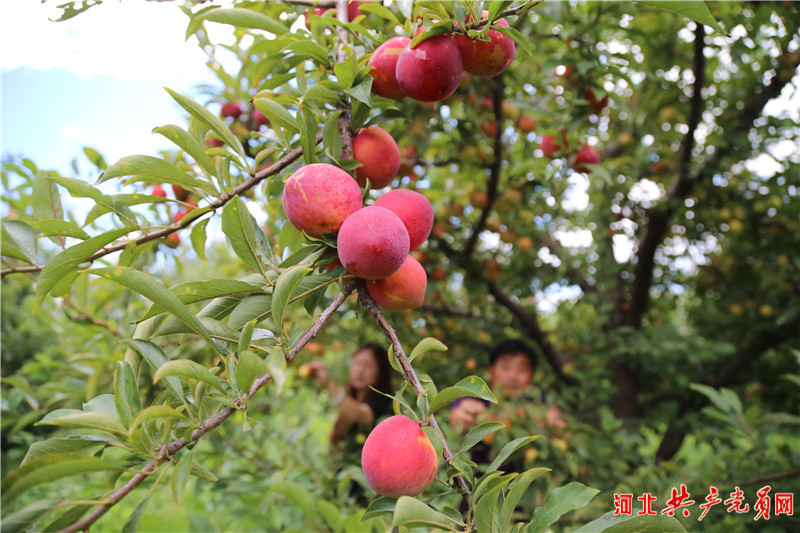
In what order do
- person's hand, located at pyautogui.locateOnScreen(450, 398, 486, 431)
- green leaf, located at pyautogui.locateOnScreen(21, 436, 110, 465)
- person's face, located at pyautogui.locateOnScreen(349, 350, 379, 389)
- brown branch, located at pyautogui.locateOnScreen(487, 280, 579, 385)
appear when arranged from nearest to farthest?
1. green leaf, located at pyautogui.locateOnScreen(21, 436, 110, 465)
2. person's hand, located at pyautogui.locateOnScreen(450, 398, 486, 431)
3. brown branch, located at pyautogui.locateOnScreen(487, 280, 579, 385)
4. person's face, located at pyautogui.locateOnScreen(349, 350, 379, 389)

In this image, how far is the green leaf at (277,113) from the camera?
688 mm

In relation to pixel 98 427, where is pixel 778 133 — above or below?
below

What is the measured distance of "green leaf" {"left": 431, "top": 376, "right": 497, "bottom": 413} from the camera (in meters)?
0.60

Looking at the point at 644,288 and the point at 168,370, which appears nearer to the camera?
the point at 168,370

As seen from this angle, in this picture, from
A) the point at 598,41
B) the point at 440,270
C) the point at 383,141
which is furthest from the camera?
the point at 440,270

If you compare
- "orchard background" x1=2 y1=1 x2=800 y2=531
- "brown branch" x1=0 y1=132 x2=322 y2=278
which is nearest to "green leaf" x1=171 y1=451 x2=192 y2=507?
"orchard background" x1=2 y1=1 x2=800 y2=531

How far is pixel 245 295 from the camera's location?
2.17 feet

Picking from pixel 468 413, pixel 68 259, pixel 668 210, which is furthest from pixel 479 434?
pixel 668 210

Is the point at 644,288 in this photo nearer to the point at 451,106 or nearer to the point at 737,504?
the point at 737,504

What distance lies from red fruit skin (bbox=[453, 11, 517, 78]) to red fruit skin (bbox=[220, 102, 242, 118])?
1.08m

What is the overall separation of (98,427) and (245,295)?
225mm

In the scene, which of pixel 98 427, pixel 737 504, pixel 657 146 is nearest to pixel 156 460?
pixel 98 427

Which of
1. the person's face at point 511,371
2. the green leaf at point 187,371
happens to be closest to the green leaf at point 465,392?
the green leaf at point 187,371

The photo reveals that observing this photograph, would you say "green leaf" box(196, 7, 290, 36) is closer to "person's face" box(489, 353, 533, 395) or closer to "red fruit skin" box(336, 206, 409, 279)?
"red fruit skin" box(336, 206, 409, 279)
